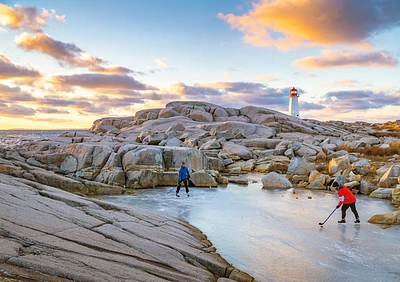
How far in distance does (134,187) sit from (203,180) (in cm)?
441

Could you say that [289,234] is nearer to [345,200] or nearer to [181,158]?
[345,200]

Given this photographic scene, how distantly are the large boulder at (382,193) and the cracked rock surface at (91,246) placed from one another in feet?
39.9

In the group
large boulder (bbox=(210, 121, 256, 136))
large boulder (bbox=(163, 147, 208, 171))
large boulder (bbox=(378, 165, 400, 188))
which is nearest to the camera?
large boulder (bbox=(378, 165, 400, 188))

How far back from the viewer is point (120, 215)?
9703 millimetres

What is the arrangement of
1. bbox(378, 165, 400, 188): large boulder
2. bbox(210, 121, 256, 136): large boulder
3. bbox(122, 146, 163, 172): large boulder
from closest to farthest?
bbox(378, 165, 400, 188): large boulder, bbox(122, 146, 163, 172): large boulder, bbox(210, 121, 256, 136): large boulder

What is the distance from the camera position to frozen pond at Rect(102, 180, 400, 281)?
26.9ft

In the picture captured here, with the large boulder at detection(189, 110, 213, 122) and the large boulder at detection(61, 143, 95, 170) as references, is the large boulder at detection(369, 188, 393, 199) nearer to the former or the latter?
the large boulder at detection(61, 143, 95, 170)

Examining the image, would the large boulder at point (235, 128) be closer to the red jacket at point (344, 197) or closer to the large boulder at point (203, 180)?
the large boulder at point (203, 180)

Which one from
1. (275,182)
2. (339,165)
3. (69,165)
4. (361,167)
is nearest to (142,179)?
(69,165)

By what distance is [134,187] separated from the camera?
69.0 feet

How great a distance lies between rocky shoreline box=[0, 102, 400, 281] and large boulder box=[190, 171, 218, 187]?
65 mm

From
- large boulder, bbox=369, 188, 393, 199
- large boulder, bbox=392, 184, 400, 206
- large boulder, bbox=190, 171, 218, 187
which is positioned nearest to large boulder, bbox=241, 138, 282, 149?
large boulder, bbox=190, 171, 218, 187

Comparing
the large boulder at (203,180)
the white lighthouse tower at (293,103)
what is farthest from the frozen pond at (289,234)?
the white lighthouse tower at (293,103)

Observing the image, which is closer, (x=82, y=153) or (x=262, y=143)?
(x=82, y=153)
